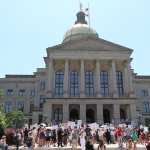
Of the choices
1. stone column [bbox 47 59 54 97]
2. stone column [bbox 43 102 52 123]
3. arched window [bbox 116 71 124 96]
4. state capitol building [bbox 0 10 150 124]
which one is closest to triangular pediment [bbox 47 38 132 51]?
state capitol building [bbox 0 10 150 124]

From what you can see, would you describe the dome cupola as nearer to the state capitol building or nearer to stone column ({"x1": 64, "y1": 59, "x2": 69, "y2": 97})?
the state capitol building

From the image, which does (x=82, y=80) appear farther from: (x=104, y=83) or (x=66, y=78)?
(x=104, y=83)

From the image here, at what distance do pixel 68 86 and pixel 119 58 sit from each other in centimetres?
1211

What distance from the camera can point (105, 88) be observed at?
214 ft

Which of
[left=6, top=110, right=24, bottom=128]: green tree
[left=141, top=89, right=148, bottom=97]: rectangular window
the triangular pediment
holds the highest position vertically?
the triangular pediment

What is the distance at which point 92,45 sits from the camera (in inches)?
2562

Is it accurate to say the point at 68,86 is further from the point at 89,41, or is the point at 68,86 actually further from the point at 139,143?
the point at 139,143

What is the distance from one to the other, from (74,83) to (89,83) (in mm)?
3199

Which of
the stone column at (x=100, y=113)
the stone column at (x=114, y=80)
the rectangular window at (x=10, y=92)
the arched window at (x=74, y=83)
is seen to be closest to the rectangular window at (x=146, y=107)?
the stone column at (x=114, y=80)

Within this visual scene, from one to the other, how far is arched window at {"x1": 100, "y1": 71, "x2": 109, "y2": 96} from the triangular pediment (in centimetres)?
573

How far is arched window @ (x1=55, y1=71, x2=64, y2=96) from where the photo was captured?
64562mm

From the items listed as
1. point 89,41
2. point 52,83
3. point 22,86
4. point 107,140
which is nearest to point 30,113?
point 22,86

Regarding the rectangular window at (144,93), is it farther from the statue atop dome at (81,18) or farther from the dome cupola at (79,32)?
the statue atop dome at (81,18)

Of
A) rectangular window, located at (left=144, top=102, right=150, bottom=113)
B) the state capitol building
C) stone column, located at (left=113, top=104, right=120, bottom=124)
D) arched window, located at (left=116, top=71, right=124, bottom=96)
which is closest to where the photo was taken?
stone column, located at (left=113, top=104, right=120, bottom=124)
